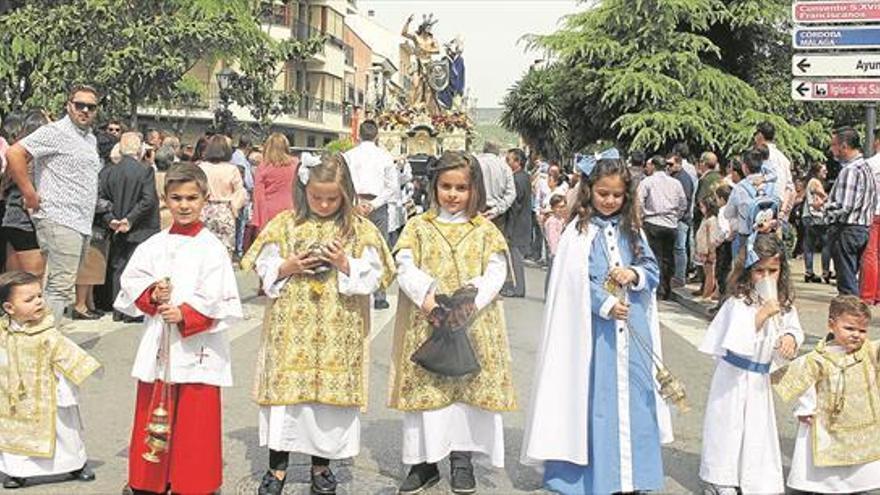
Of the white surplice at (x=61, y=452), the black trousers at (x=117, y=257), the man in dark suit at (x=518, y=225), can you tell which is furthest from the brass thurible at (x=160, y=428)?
the man in dark suit at (x=518, y=225)

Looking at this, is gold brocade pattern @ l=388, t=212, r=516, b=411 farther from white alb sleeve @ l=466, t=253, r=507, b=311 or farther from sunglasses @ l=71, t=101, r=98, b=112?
sunglasses @ l=71, t=101, r=98, b=112

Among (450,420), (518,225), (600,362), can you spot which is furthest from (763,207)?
(450,420)

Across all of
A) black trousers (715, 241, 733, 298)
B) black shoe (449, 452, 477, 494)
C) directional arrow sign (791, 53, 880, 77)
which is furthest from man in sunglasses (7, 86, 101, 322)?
black trousers (715, 241, 733, 298)

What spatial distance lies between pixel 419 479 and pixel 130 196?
223 inches

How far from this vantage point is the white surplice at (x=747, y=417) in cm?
471

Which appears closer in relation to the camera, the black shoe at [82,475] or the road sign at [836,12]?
the black shoe at [82,475]

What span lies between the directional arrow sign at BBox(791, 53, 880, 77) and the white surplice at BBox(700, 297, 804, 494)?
14.2 ft

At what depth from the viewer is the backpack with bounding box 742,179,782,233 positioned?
8242 millimetres

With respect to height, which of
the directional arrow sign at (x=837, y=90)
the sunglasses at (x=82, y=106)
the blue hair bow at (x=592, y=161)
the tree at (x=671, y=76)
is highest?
the tree at (x=671, y=76)

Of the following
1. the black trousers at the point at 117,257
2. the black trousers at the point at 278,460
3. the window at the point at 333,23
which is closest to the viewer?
the black trousers at the point at 278,460

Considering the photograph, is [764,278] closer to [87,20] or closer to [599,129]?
[87,20]

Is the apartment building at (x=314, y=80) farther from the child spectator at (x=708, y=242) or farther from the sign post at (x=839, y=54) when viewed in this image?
the sign post at (x=839, y=54)

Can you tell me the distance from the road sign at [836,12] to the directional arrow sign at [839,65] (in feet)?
0.99

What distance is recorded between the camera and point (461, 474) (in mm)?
4820
